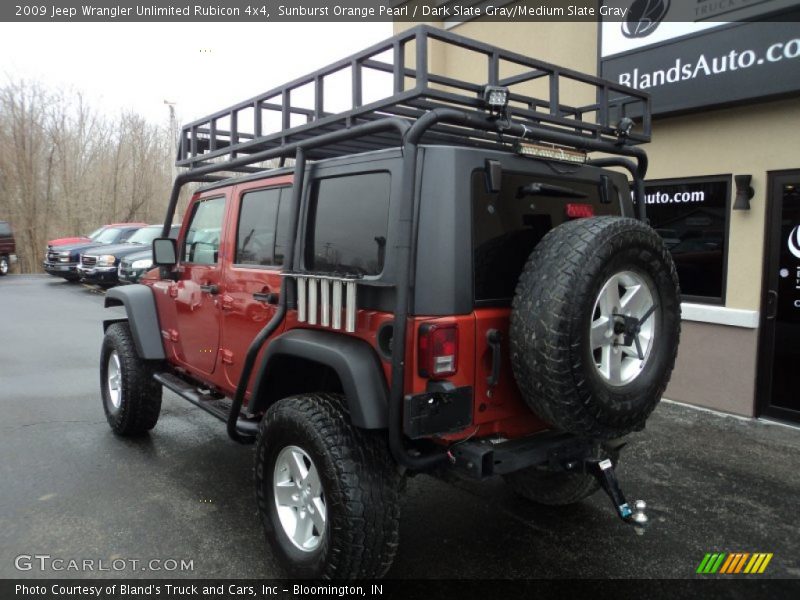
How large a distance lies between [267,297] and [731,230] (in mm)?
4431

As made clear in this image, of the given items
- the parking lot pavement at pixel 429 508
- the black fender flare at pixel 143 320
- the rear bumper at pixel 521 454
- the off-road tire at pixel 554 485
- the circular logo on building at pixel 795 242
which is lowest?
the parking lot pavement at pixel 429 508

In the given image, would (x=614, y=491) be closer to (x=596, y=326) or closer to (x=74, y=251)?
(x=596, y=326)

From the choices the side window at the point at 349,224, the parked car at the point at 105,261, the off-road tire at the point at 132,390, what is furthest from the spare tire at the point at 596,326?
the parked car at the point at 105,261

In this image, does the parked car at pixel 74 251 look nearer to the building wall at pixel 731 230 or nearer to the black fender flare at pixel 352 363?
the building wall at pixel 731 230

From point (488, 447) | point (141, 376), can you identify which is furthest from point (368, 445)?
point (141, 376)

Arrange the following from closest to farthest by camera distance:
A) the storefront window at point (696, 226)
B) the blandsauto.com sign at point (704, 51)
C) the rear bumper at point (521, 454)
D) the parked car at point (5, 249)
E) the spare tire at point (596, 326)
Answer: the spare tire at point (596, 326)
the rear bumper at point (521, 454)
the blandsauto.com sign at point (704, 51)
the storefront window at point (696, 226)
the parked car at point (5, 249)

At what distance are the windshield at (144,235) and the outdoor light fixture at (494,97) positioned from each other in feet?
49.7

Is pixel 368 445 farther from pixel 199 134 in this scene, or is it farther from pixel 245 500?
pixel 199 134

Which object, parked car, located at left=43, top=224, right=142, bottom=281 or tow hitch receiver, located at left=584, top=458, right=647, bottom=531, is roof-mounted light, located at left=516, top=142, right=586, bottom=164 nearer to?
tow hitch receiver, located at left=584, top=458, right=647, bottom=531

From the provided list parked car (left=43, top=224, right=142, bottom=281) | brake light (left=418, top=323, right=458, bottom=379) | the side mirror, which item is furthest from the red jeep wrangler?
parked car (left=43, top=224, right=142, bottom=281)

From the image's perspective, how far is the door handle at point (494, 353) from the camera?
2568 millimetres

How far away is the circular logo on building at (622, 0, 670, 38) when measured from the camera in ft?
19.4

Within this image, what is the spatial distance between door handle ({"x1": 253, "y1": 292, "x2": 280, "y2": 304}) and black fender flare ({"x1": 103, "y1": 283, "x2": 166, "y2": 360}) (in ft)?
5.31

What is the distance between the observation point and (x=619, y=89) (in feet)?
10.8
